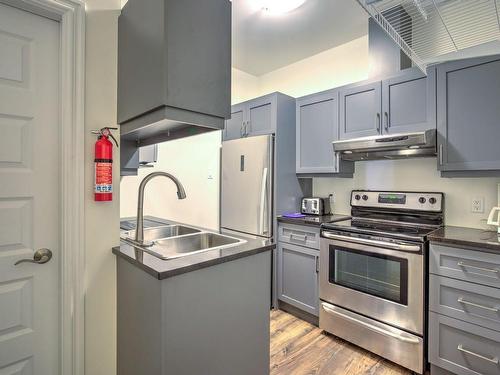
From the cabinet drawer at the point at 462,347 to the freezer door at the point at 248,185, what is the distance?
145cm

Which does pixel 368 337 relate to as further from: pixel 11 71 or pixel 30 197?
pixel 11 71

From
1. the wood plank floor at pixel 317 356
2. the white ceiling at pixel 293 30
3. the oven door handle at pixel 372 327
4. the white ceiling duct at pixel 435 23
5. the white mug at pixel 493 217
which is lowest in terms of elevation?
the wood plank floor at pixel 317 356

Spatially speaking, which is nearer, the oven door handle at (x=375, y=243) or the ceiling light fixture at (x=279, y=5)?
the oven door handle at (x=375, y=243)

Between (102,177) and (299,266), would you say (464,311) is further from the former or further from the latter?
(102,177)

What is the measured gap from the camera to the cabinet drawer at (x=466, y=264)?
4.97ft

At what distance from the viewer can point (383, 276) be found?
193cm

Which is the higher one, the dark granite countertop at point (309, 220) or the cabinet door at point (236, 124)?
the cabinet door at point (236, 124)

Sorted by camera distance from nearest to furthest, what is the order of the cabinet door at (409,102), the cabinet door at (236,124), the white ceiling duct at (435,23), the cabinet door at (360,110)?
the white ceiling duct at (435,23), the cabinet door at (409,102), the cabinet door at (360,110), the cabinet door at (236,124)

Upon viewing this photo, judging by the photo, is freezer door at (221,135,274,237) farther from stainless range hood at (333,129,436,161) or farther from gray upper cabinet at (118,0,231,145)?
gray upper cabinet at (118,0,231,145)

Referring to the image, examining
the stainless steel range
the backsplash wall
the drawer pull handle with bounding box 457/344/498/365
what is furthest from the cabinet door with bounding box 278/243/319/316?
the drawer pull handle with bounding box 457/344/498/365

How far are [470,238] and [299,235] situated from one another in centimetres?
124

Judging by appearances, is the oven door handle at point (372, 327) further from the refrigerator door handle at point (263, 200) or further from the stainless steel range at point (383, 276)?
the refrigerator door handle at point (263, 200)

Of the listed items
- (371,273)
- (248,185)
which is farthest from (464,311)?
(248,185)

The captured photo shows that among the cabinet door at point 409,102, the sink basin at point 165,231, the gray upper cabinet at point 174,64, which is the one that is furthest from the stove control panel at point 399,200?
the gray upper cabinet at point 174,64
